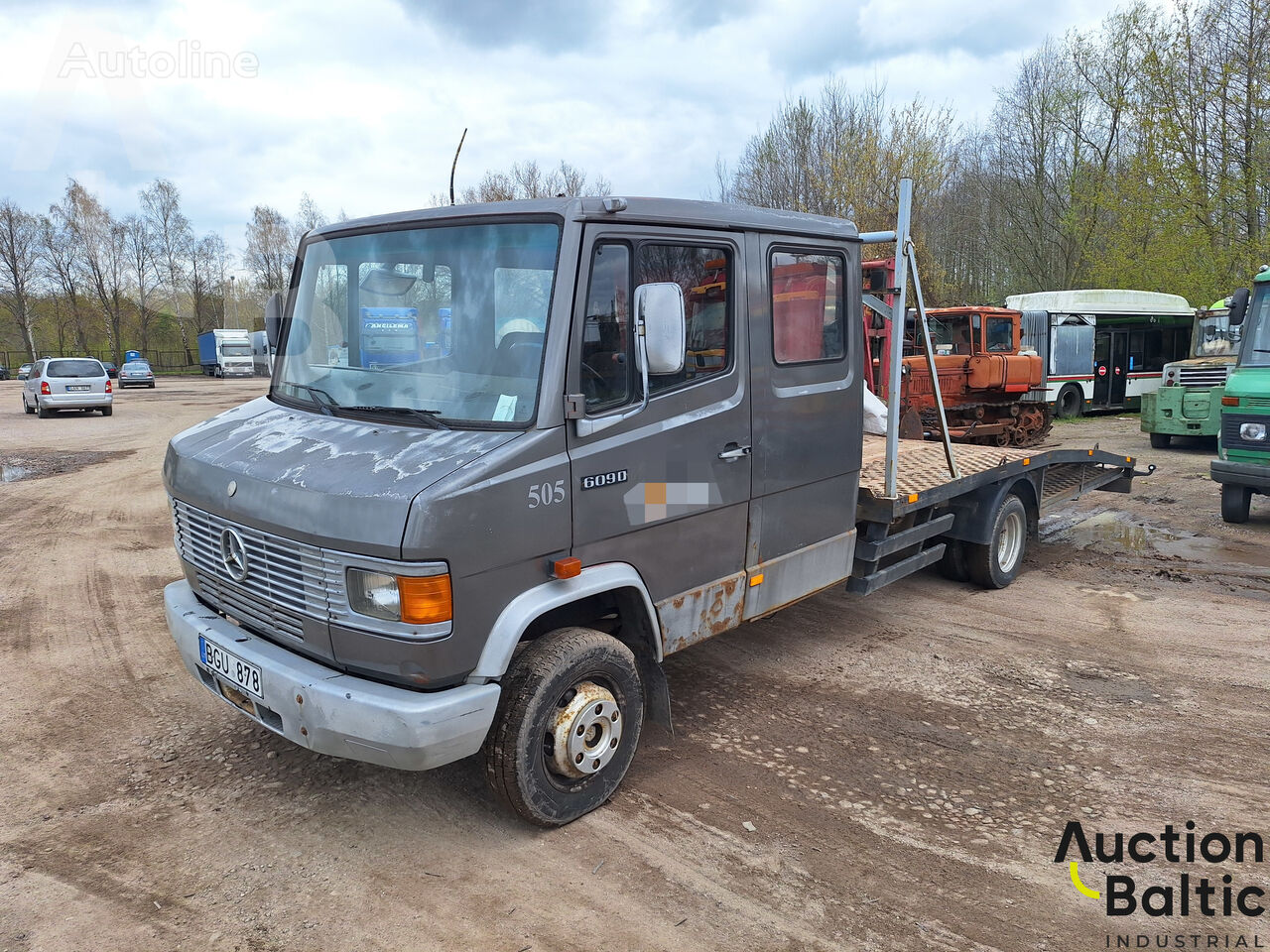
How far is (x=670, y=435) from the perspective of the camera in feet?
12.2

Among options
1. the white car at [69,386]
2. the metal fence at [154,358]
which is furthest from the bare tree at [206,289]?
the white car at [69,386]

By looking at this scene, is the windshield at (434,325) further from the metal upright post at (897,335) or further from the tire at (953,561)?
the tire at (953,561)

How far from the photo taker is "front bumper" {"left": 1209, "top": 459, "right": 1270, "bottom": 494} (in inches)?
332

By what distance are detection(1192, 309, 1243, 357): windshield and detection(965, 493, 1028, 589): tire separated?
1372cm

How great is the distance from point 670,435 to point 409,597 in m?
1.38

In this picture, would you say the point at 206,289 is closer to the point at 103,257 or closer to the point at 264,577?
the point at 103,257

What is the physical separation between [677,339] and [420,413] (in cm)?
111

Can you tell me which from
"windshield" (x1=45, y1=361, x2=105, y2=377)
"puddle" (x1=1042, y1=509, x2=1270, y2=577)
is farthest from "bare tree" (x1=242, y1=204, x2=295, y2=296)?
"puddle" (x1=1042, y1=509, x2=1270, y2=577)

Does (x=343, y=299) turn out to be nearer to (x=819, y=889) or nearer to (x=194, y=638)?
(x=194, y=638)

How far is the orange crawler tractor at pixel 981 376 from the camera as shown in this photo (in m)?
16.3

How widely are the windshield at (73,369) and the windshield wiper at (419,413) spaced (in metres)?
22.9

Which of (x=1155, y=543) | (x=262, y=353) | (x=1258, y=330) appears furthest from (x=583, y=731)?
(x=1258, y=330)

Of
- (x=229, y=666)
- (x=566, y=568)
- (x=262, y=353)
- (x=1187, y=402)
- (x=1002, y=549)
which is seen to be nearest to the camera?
(x=566, y=568)

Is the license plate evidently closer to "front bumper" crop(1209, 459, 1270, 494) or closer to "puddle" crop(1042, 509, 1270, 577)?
"puddle" crop(1042, 509, 1270, 577)
